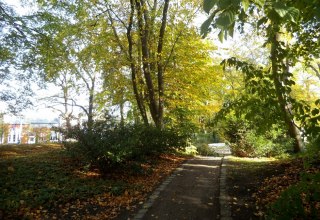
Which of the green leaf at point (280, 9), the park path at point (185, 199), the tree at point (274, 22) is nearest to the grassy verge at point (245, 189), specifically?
the park path at point (185, 199)

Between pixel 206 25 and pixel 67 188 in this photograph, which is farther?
pixel 67 188

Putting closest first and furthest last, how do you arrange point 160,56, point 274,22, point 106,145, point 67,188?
1. point 274,22
2. point 67,188
3. point 106,145
4. point 160,56

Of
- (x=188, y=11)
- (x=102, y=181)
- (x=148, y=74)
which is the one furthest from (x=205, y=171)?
(x=188, y=11)

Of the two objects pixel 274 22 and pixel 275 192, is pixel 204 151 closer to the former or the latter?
pixel 275 192

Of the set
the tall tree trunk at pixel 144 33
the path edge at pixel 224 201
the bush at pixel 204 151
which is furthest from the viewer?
the bush at pixel 204 151

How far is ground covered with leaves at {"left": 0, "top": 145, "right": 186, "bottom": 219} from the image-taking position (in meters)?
5.78

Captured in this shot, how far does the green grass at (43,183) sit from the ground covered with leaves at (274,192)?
340 cm

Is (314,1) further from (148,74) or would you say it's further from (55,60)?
(55,60)

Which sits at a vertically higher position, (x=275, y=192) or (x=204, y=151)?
(x=204, y=151)

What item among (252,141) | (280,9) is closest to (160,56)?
(252,141)

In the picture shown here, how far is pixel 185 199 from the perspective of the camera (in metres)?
6.54

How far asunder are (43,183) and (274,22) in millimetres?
6595

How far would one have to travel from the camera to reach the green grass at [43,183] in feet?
20.0

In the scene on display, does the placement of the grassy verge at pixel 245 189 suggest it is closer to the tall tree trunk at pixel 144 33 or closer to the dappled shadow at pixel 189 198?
the dappled shadow at pixel 189 198
